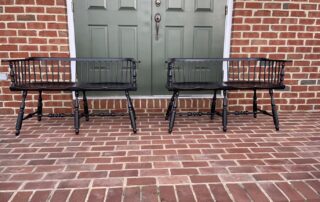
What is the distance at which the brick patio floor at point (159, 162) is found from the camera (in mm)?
1718

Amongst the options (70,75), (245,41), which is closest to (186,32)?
(245,41)

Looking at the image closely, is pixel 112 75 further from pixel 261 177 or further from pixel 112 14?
pixel 261 177

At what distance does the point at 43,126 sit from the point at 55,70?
0.69 metres

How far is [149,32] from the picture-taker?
11.1 feet

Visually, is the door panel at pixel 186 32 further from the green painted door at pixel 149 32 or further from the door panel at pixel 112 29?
the door panel at pixel 112 29

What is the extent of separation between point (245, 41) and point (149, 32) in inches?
45.1

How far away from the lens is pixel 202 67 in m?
3.57

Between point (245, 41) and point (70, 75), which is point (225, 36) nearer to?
point (245, 41)

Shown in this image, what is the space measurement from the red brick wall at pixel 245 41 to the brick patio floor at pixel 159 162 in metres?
0.37

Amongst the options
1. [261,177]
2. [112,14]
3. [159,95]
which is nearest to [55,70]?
[112,14]

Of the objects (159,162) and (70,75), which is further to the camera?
(70,75)

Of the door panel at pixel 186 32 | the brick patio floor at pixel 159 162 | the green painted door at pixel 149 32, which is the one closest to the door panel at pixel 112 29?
the green painted door at pixel 149 32

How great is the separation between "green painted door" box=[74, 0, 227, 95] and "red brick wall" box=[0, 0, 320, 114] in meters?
0.21

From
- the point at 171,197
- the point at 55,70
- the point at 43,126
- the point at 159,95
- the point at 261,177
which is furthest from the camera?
the point at 159,95
